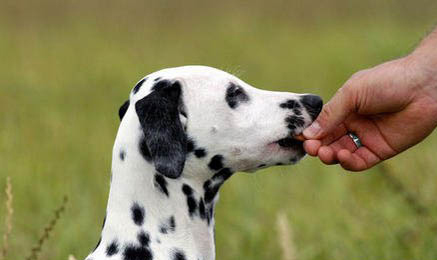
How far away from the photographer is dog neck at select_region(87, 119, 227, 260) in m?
4.06

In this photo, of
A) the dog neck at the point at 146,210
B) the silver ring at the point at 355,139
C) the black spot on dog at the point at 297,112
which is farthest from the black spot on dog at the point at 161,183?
the silver ring at the point at 355,139

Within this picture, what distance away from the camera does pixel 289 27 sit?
16.2m

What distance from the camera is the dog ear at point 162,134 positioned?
13.0 ft

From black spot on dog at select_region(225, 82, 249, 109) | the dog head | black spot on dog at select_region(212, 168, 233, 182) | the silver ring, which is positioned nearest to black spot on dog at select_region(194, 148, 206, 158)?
the dog head

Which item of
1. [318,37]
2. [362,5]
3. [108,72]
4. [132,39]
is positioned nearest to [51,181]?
[108,72]

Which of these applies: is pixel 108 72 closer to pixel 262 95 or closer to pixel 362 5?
pixel 362 5

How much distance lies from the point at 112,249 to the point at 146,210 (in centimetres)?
22

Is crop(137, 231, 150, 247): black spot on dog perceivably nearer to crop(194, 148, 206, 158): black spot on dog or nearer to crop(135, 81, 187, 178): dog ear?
crop(135, 81, 187, 178): dog ear

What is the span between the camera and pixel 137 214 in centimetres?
408

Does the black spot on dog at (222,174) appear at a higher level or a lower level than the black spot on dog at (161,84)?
lower

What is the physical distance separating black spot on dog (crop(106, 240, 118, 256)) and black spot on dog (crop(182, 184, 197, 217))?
36 centimetres

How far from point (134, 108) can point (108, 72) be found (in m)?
8.02

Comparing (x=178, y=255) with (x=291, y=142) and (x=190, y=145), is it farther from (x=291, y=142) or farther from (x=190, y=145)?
(x=291, y=142)

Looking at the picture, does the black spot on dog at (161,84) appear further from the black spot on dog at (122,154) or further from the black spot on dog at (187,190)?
the black spot on dog at (187,190)
